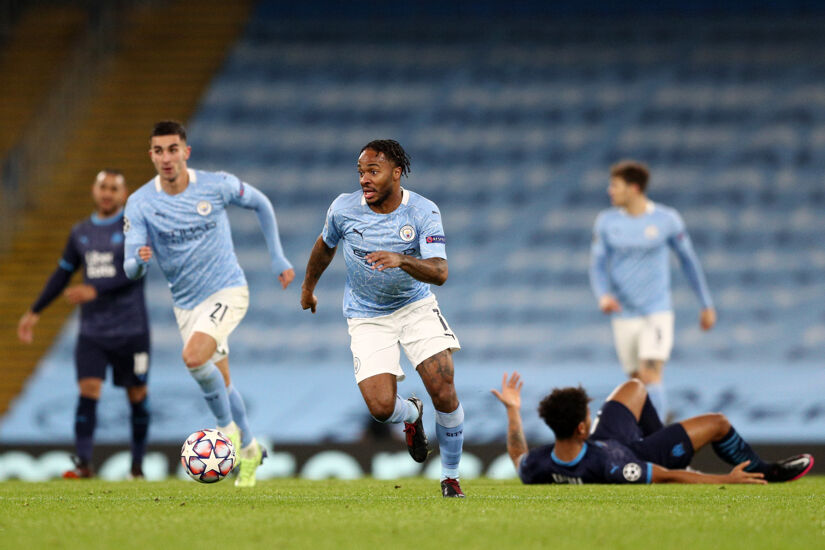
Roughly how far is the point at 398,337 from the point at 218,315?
1440 mm

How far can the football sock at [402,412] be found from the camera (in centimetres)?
639

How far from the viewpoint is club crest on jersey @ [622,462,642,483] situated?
7.19m

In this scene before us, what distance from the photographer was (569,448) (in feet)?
24.0

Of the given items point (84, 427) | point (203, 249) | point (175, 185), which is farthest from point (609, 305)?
point (84, 427)

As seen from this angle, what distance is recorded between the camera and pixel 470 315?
15.0 meters

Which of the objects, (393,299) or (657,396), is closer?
(393,299)

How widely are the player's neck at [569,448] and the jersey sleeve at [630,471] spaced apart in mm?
197

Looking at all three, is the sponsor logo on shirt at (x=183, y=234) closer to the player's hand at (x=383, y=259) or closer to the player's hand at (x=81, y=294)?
the player's hand at (x=81, y=294)

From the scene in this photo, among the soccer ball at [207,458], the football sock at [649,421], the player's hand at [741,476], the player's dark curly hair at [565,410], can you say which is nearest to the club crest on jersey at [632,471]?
the player's dark curly hair at [565,410]

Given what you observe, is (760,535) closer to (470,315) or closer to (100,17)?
(470,315)

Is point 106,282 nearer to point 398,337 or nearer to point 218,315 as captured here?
point 218,315

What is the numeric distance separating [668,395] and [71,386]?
687 centimetres

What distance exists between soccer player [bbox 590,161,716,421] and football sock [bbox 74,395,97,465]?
417 cm

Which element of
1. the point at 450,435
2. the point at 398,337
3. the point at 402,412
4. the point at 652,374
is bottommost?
the point at 450,435
